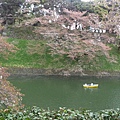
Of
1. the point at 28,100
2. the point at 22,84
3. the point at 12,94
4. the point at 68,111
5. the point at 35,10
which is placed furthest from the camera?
the point at 35,10

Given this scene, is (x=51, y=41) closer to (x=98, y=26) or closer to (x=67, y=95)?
(x=98, y=26)

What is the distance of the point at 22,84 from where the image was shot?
15391 millimetres

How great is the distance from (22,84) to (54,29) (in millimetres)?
6005

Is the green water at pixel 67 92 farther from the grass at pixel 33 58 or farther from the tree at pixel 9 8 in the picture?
the tree at pixel 9 8

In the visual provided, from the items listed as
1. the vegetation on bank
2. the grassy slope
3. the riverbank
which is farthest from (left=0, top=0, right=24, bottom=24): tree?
the vegetation on bank

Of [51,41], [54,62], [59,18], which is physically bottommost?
[54,62]

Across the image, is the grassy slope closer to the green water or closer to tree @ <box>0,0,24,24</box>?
the green water

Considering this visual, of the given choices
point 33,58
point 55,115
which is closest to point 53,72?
point 33,58

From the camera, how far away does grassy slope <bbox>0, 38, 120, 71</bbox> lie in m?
19.5

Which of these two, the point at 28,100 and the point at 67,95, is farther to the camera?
the point at 67,95

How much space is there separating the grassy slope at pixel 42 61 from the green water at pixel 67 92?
63.3 inches

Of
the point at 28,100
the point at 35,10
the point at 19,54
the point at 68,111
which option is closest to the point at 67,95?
the point at 28,100

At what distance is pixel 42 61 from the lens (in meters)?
20.0

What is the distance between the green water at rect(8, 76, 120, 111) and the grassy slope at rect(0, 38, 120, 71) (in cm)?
161
